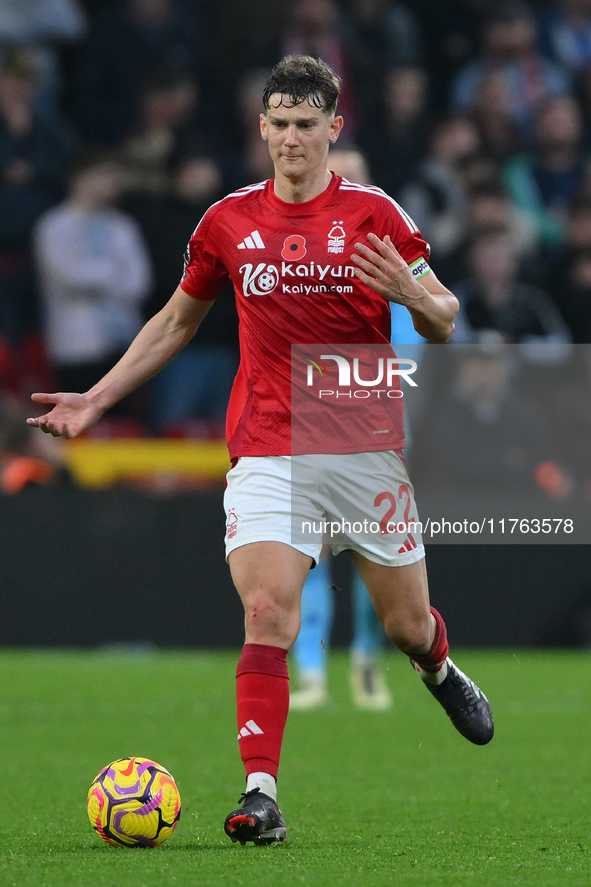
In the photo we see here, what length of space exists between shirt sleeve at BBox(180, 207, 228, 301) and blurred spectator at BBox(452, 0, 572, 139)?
9174 millimetres

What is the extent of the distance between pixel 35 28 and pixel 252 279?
8.78m

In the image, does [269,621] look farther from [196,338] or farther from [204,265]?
[196,338]

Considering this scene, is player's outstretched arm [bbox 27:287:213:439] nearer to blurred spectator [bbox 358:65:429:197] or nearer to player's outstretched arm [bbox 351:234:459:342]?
player's outstretched arm [bbox 351:234:459:342]

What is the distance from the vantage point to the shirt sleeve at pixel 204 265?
4.84 m

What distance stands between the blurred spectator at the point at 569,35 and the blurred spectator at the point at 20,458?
22.3 ft

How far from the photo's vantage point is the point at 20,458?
1063 centimetres

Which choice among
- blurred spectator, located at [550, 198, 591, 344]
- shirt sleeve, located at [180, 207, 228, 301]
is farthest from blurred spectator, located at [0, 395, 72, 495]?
shirt sleeve, located at [180, 207, 228, 301]

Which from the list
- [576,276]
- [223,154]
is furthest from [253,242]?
[223,154]

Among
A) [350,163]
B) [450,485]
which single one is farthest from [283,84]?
[450,485]

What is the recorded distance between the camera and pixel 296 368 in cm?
472

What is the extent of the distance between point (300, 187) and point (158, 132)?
806 cm

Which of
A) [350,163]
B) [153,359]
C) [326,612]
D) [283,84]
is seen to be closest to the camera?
[283,84]

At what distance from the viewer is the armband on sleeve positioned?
15.3ft

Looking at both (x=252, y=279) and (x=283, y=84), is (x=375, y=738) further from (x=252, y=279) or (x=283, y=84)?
(x=283, y=84)
